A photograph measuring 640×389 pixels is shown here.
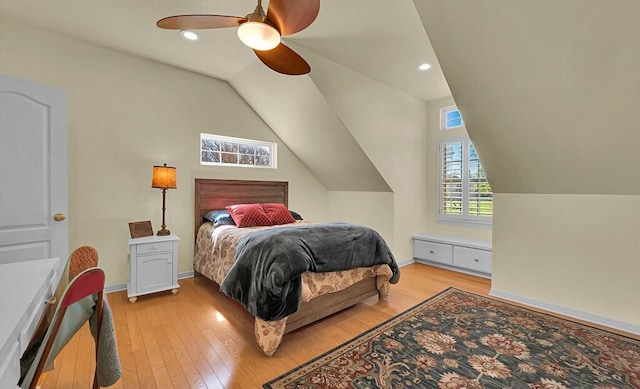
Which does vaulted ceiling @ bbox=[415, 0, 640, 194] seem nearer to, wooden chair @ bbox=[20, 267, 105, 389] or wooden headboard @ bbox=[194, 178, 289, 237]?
wooden chair @ bbox=[20, 267, 105, 389]

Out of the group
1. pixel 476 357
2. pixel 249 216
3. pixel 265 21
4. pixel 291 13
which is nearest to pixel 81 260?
pixel 265 21

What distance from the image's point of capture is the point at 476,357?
6.40ft

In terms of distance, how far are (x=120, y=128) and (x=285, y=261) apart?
2583mm

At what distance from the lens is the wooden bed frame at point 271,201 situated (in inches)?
92.1

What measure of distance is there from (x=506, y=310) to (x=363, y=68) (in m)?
2.99

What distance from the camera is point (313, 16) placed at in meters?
1.68

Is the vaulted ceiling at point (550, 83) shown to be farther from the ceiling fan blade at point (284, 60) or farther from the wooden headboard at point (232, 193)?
the wooden headboard at point (232, 193)

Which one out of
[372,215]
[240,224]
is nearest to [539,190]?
[372,215]

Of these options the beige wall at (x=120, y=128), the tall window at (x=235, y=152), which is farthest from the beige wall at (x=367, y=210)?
the beige wall at (x=120, y=128)

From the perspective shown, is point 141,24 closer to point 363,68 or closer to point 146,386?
point 363,68

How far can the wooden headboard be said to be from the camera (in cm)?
371

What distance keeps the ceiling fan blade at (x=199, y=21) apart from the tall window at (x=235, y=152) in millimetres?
2092

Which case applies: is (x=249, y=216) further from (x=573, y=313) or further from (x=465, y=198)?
(x=573, y=313)

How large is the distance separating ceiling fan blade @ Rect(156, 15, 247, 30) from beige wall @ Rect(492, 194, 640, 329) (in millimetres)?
3088
